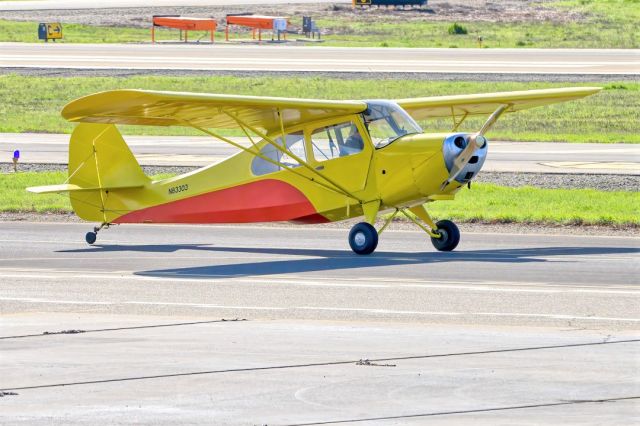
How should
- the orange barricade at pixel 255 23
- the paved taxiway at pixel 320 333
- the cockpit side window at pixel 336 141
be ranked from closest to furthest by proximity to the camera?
the paved taxiway at pixel 320 333, the cockpit side window at pixel 336 141, the orange barricade at pixel 255 23

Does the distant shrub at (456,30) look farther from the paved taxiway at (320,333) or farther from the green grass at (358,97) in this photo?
the paved taxiway at (320,333)

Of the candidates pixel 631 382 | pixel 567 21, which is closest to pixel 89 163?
pixel 631 382

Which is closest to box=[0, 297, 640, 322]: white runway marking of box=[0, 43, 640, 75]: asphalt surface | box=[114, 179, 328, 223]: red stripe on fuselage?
box=[114, 179, 328, 223]: red stripe on fuselage

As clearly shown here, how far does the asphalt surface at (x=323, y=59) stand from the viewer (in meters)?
53.3

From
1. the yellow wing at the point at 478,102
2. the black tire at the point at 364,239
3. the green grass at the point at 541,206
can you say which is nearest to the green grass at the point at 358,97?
the green grass at the point at 541,206

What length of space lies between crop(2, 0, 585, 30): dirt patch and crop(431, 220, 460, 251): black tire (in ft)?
191

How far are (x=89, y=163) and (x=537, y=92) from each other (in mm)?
7717

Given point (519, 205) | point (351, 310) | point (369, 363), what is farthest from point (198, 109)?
point (519, 205)

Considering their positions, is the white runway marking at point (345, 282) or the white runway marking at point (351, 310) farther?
the white runway marking at point (345, 282)

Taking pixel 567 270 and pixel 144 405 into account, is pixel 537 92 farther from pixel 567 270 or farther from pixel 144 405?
pixel 144 405

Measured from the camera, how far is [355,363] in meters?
10.9

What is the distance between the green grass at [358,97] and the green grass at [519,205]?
1081 cm

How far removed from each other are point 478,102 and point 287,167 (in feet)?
12.3

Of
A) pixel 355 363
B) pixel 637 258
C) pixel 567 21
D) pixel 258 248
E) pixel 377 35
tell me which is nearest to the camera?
pixel 355 363
